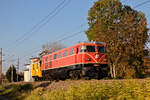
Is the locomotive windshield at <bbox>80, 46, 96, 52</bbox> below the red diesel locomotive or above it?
above

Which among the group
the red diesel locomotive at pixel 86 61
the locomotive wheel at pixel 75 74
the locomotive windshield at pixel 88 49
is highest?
the locomotive windshield at pixel 88 49

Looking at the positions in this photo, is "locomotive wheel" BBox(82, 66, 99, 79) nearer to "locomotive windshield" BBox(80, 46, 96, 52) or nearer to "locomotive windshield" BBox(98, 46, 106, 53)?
"locomotive windshield" BBox(80, 46, 96, 52)

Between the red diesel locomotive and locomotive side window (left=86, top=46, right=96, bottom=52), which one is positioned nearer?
the red diesel locomotive

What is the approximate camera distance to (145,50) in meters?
22.2

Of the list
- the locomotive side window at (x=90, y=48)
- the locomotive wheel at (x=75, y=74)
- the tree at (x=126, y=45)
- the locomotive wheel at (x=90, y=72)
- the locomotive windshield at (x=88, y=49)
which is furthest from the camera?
the tree at (x=126, y=45)

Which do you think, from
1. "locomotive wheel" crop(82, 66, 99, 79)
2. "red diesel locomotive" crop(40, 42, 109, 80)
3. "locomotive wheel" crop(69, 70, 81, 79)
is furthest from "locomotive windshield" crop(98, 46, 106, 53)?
"locomotive wheel" crop(69, 70, 81, 79)

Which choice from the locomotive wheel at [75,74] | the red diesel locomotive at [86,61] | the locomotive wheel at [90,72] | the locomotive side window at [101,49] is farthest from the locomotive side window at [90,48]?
the locomotive wheel at [75,74]

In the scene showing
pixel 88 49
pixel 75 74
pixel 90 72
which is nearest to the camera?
pixel 90 72

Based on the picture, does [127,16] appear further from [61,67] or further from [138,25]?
[61,67]

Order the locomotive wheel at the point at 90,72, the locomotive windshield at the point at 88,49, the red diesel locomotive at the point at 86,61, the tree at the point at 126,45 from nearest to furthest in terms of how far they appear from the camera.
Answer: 1. the locomotive wheel at the point at 90,72
2. the red diesel locomotive at the point at 86,61
3. the locomotive windshield at the point at 88,49
4. the tree at the point at 126,45

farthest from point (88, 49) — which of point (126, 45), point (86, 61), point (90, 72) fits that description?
point (126, 45)

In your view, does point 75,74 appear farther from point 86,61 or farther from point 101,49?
point 101,49

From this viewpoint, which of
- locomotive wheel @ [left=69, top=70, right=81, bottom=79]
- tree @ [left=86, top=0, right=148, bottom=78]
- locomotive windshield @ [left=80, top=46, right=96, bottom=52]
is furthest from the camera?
tree @ [left=86, top=0, right=148, bottom=78]

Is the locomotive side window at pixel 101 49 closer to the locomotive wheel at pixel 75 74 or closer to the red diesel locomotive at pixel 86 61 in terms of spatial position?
the red diesel locomotive at pixel 86 61
